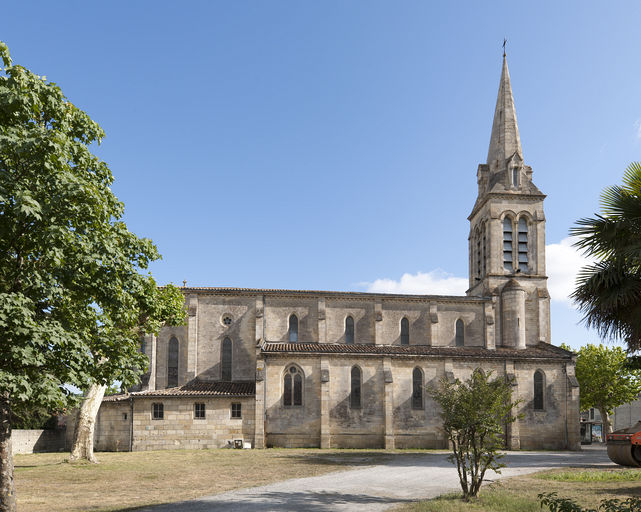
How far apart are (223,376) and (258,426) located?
18.3ft

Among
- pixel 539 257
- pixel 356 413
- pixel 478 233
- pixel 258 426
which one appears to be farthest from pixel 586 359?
pixel 258 426

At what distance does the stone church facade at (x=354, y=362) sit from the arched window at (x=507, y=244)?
11 centimetres

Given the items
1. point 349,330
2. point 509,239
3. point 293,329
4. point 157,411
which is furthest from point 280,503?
point 509,239

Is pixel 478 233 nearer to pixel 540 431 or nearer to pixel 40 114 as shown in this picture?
pixel 540 431

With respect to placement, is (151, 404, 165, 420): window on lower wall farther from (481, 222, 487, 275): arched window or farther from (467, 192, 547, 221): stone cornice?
(467, 192, 547, 221): stone cornice

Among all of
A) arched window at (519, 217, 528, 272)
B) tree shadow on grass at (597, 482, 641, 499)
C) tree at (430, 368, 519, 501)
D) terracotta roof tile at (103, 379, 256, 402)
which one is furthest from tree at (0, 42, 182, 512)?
arched window at (519, 217, 528, 272)

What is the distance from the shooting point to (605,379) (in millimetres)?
49562

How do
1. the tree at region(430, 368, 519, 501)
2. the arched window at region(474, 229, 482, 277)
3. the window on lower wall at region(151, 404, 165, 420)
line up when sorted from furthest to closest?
the arched window at region(474, 229, 482, 277) → the window on lower wall at region(151, 404, 165, 420) → the tree at region(430, 368, 519, 501)

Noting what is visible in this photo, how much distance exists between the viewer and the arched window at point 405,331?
4309 centimetres

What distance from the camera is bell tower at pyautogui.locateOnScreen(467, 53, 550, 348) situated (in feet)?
145

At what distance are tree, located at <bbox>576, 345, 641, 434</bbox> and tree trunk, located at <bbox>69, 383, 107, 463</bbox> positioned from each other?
41.5 meters

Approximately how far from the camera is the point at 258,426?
119 ft

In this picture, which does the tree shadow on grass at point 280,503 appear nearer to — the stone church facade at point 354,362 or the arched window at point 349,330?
the stone church facade at point 354,362

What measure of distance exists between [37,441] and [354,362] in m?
21.9
